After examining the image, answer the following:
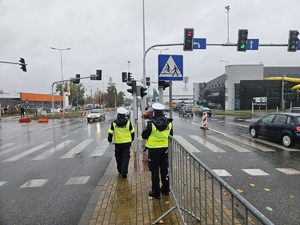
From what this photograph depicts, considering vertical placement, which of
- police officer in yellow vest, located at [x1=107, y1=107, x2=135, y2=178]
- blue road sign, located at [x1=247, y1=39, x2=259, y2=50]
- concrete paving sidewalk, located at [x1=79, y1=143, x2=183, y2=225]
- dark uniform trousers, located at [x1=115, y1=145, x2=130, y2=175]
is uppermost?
blue road sign, located at [x1=247, y1=39, x2=259, y2=50]

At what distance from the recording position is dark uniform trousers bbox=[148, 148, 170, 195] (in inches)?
191

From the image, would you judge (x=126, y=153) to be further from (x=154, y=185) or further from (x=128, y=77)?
(x=128, y=77)

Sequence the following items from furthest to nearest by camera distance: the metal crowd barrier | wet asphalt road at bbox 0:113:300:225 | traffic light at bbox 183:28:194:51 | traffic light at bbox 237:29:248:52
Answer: traffic light at bbox 237:29:248:52 < traffic light at bbox 183:28:194:51 < wet asphalt road at bbox 0:113:300:225 < the metal crowd barrier

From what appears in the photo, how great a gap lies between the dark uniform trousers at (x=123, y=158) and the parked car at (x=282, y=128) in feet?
26.7

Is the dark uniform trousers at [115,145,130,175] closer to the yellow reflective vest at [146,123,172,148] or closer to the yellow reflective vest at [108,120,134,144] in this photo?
the yellow reflective vest at [108,120,134,144]

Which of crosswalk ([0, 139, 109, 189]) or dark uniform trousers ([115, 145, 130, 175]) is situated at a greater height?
dark uniform trousers ([115, 145, 130, 175])

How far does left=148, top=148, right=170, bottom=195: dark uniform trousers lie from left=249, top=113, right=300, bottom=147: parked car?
8.37 meters

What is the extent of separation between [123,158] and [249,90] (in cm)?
5532

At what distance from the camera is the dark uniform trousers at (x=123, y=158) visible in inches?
254

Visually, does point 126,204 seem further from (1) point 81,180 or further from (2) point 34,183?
(2) point 34,183

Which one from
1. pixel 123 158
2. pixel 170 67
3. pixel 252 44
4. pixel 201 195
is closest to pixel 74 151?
pixel 123 158

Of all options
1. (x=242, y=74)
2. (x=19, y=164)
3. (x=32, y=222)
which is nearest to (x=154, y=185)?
(x=32, y=222)

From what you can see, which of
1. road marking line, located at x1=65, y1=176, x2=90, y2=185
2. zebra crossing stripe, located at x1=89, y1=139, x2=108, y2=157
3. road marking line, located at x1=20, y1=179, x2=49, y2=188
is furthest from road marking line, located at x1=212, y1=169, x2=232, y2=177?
zebra crossing stripe, located at x1=89, y1=139, x2=108, y2=157

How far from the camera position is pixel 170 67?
7.41m
